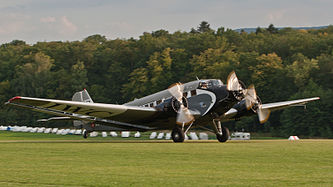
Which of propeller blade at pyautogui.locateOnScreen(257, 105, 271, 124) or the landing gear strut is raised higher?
propeller blade at pyautogui.locateOnScreen(257, 105, 271, 124)

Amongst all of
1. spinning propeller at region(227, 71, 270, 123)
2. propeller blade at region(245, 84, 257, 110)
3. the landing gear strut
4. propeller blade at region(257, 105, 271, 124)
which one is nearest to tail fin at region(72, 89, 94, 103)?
the landing gear strut

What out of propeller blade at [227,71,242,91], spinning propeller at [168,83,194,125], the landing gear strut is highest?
propeller blade at [227,71,242,91]

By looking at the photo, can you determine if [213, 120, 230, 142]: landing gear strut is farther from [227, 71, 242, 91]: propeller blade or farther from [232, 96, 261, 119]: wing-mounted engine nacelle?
[227, 71, 242, 91]: propeller blade

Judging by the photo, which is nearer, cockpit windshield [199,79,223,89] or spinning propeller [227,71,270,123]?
spinning propeller [227,71,270,123]

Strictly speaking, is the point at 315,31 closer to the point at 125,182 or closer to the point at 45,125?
the point at 45,125

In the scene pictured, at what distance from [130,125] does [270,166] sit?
26.6 metres

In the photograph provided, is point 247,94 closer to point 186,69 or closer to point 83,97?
point 83,97

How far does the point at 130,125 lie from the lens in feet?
153

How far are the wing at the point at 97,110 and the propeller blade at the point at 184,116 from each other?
8.61 ft

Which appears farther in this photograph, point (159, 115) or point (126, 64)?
point (126, 64)

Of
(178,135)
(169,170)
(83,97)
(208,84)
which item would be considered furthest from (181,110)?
(169,170)

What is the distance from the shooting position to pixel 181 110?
41062 mm

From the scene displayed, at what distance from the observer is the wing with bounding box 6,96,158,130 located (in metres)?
38.5

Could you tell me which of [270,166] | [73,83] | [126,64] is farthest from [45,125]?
[270,166]
